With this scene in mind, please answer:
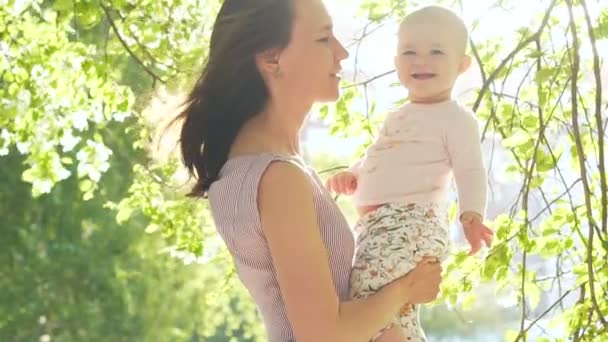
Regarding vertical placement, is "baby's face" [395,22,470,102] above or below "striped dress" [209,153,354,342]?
above

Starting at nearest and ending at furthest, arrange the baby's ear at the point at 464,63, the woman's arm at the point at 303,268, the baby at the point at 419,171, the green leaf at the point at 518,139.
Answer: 1. the woman's arm at the point at 303,268
2. the baby at the point at 419,171
3. the baby's ear at the point at 464,63
4. the green leaf at the point at 518,139

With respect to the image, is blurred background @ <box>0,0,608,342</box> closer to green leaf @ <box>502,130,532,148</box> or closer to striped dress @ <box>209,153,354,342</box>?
green leaf @ <box>502,130,532,148</box>

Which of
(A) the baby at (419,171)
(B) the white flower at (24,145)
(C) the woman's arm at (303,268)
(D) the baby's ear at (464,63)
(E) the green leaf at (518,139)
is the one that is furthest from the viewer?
(B) the white flower at (24,145)

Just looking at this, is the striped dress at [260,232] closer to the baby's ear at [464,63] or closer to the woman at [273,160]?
the woman at [273,160]

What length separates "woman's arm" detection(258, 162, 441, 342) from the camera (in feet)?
4.02

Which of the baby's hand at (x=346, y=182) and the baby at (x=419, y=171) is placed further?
the baby's hand at (x=346, y=182)

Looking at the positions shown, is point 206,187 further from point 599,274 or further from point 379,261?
point 599,274

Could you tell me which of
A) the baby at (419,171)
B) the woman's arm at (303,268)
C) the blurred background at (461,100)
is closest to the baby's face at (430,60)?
the baby at (419,171)

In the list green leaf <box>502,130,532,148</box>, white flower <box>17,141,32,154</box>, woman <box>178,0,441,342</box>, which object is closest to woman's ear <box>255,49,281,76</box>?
woman <box>178,0,441,342</box>

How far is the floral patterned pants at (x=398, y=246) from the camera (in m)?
1.31

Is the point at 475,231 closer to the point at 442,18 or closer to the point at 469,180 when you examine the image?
the point at 469,180

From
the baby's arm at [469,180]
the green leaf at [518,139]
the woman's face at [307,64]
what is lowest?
the green leaf at [518,139]

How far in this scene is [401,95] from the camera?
7.15 feet

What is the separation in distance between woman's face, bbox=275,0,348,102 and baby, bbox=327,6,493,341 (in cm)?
12
